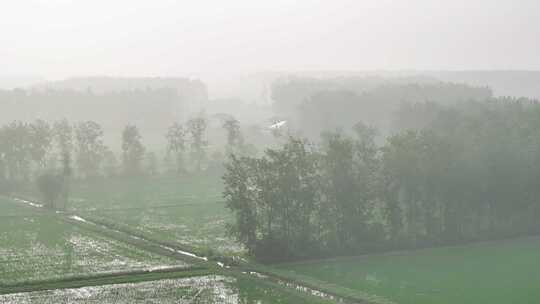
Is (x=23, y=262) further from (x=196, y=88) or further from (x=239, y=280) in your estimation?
(x=196, y=88)

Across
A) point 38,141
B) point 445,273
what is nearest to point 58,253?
point 445,273

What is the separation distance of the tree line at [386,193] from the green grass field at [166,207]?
3.19 metres

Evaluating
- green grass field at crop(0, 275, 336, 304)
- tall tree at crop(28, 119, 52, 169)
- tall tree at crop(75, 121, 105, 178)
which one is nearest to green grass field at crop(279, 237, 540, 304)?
green grass field at crop(0, 275, 336, 304)

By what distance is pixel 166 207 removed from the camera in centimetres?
5234

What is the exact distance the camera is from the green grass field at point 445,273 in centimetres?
2986

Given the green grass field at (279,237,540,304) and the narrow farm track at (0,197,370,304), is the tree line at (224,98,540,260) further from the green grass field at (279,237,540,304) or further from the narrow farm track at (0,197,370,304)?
the narrow farm track at (0,197,370,304)

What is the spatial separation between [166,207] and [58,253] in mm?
16490

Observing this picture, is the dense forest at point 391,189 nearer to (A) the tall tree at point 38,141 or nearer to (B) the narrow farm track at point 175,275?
(B) the narrow farm track at point 175,275

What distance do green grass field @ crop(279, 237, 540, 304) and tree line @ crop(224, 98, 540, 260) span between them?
164 centimetres

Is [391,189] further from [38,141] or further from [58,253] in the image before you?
[38,141]

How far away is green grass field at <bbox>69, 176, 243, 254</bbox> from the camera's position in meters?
41.7

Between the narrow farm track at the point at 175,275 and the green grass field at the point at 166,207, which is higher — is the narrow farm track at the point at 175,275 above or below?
below

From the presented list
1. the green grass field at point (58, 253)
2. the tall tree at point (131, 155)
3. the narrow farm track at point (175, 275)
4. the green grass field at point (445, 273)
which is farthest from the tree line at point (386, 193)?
the tall tree at point (131, 155)

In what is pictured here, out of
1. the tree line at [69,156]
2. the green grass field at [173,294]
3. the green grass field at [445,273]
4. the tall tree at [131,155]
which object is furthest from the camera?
the tall tree at [131,155]
